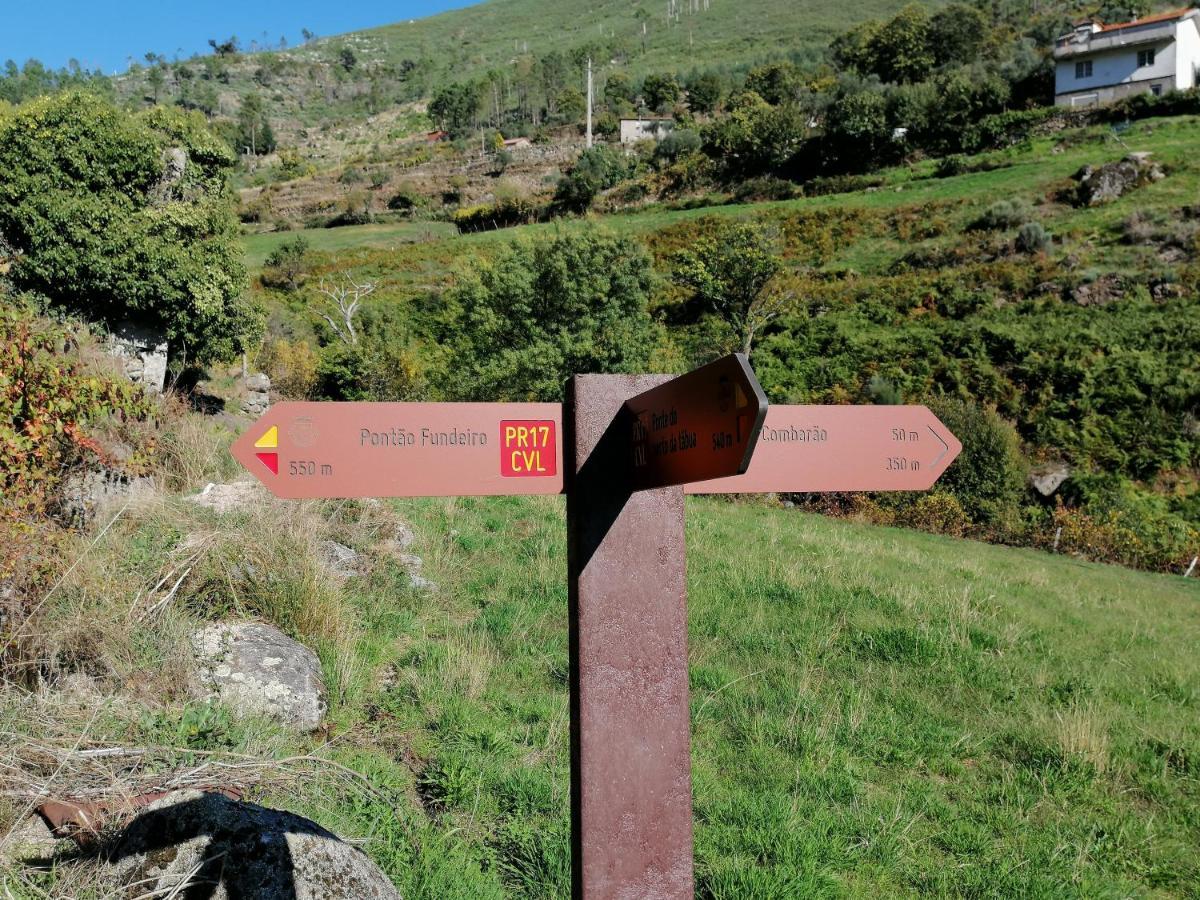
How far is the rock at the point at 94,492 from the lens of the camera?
5.00 metres

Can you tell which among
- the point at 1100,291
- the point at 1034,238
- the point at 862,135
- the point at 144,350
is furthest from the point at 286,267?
the point at 1100,291

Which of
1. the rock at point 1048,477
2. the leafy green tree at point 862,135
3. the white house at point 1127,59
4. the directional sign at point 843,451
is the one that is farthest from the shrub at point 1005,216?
the directional sign at point 843,451

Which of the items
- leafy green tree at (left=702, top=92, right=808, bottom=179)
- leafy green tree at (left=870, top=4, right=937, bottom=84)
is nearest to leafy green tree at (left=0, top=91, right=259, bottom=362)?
leafy green tree at (left=702, top=92, right=808, bottom=179)

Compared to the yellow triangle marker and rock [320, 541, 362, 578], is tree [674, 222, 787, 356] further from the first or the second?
the yellow triangle marker

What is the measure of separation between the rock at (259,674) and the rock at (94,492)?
1.66 meters

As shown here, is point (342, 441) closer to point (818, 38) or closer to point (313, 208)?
point (313, 208)

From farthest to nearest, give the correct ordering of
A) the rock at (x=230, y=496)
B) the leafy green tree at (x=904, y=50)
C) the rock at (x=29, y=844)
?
the leafy green tree at (x=904, y=50) < the rock at (x=230, y=496) < the rock at (x=29, y=844)

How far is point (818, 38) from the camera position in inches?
3588

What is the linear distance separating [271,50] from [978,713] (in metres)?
176

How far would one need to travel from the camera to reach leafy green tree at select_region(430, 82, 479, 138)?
86.4 m

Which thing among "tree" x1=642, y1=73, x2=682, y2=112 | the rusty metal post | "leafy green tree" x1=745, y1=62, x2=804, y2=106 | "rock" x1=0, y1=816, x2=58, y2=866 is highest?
"tree" x1=642, y1=73, x2=682, y2=112

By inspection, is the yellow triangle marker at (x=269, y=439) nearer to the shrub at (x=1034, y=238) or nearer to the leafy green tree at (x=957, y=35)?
the shrub at (x=1034, y=238)

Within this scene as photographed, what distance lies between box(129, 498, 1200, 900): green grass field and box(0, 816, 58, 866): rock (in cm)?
71

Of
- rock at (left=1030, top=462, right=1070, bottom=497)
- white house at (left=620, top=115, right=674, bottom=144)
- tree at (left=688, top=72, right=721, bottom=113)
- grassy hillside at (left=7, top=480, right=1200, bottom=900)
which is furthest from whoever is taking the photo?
tree at (left=688, top=72, right=721, bottom=113)
